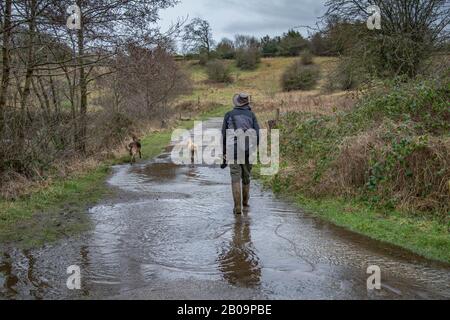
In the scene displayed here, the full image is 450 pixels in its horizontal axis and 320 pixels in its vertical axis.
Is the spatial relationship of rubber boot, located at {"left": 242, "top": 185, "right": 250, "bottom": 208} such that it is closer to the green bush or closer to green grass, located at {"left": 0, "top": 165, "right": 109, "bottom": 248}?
the green bush

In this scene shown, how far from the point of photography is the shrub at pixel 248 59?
8231 cm

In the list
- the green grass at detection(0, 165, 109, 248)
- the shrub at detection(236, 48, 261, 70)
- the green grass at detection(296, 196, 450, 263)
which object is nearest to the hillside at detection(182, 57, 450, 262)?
the green grass at detection(296, 196, 450, 263)

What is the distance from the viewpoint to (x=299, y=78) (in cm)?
5719

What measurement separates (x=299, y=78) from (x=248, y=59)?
26893mm

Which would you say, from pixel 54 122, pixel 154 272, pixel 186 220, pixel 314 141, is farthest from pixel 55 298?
pixel 54 122

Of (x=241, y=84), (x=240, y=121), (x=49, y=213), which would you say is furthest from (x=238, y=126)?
(x=241, y=84)

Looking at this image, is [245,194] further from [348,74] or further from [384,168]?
[348,74]

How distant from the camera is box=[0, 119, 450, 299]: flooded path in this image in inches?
217

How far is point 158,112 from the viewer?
35250 mm

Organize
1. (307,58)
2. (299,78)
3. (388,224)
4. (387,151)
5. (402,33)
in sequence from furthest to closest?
(307,58)
(299,78)
(402,33)
(387,151)
(388,224)

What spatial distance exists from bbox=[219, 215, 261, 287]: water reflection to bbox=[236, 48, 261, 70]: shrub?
76.1m
